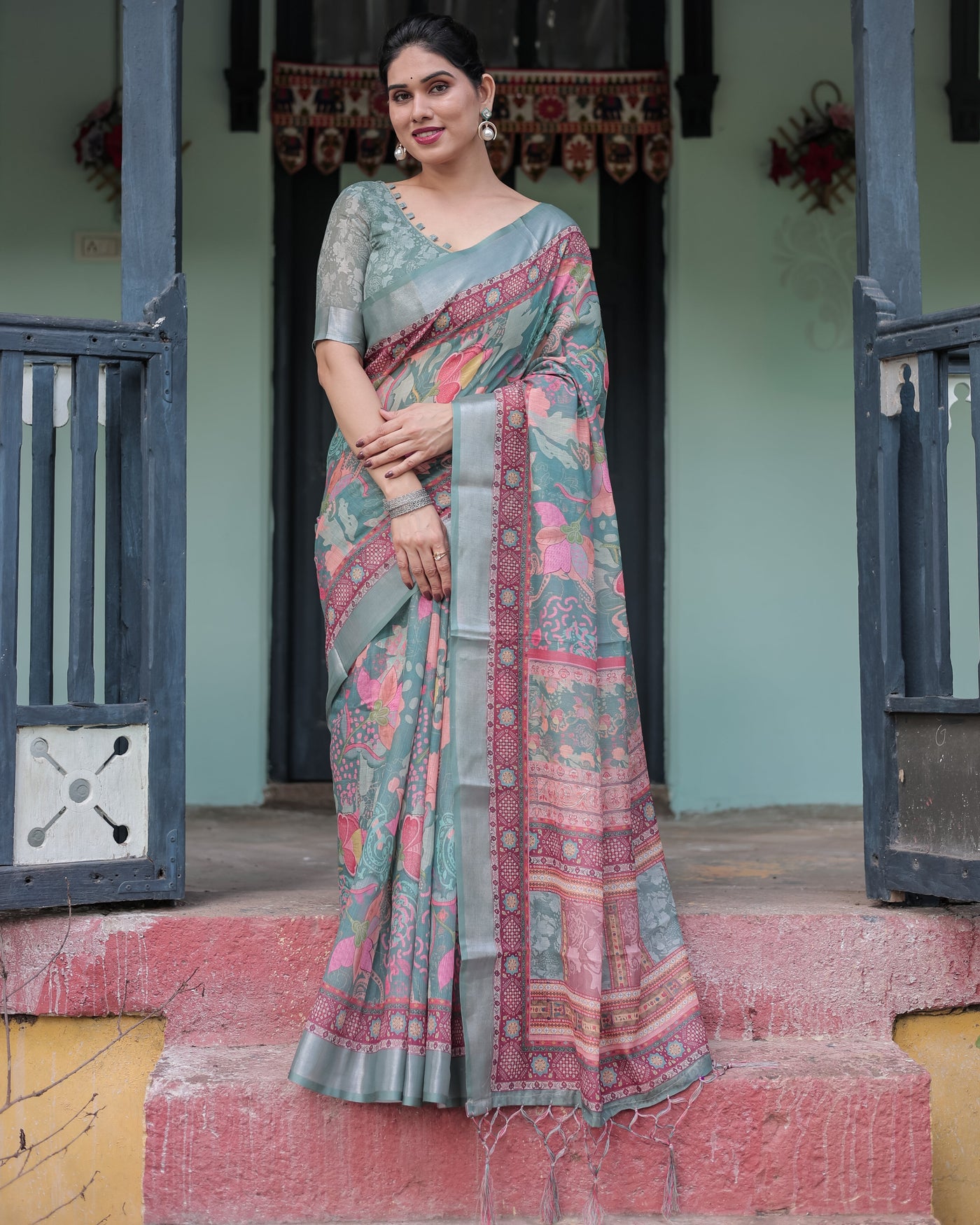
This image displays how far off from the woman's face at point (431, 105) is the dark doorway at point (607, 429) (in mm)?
2180

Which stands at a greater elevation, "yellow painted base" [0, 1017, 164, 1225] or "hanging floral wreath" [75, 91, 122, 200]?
"hanging floral wreath" [75, 91, 122, 200]

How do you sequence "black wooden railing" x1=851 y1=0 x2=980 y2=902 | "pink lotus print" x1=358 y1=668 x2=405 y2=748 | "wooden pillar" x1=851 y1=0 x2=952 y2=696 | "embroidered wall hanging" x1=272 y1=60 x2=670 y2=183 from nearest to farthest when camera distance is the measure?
"pink lotus print" x1=358 y1=668 x2=405 y2=748, "black wooden railing" x1=851 y1=0 x2=980 y2=902, "wooden pillar" x1=851 y1=0 x2=952 y2=696, "embroidered wall hanging" x1=272 y1=60 x2=670 y2=183

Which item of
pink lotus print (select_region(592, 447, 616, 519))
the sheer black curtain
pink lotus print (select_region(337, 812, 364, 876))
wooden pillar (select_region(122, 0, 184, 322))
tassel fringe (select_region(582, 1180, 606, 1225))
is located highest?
the sheer black curtain

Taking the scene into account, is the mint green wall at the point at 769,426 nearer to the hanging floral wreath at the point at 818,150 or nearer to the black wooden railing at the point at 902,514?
the hanging floral wreath at the point at 818,150

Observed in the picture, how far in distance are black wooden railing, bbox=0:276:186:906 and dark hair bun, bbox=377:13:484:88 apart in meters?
0.64

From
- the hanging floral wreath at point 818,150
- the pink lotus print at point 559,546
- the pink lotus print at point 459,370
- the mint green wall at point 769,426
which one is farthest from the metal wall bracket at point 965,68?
the pink lotus print at point 559,546

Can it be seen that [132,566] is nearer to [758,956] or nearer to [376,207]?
[376,207]

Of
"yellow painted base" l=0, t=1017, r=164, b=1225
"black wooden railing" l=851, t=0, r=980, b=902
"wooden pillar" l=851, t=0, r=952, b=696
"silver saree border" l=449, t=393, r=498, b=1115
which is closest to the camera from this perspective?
"silver saree border" l=449, t=393, r=498, b=1115

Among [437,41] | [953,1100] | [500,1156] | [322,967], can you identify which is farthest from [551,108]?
[500,1156]

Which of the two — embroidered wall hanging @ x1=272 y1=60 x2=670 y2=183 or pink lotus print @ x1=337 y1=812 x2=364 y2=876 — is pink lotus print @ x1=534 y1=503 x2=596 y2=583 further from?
embroidered wall hanging @ x1=272 y1=60 x2=670 y2=183

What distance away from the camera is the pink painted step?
265cm

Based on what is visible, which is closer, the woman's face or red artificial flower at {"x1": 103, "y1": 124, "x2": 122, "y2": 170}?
the woman's face

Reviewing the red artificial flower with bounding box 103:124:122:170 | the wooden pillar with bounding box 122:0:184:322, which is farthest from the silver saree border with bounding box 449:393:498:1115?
the red artificial flower with bounding box 103:124:122:170

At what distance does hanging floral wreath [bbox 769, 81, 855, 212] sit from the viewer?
4.77m
